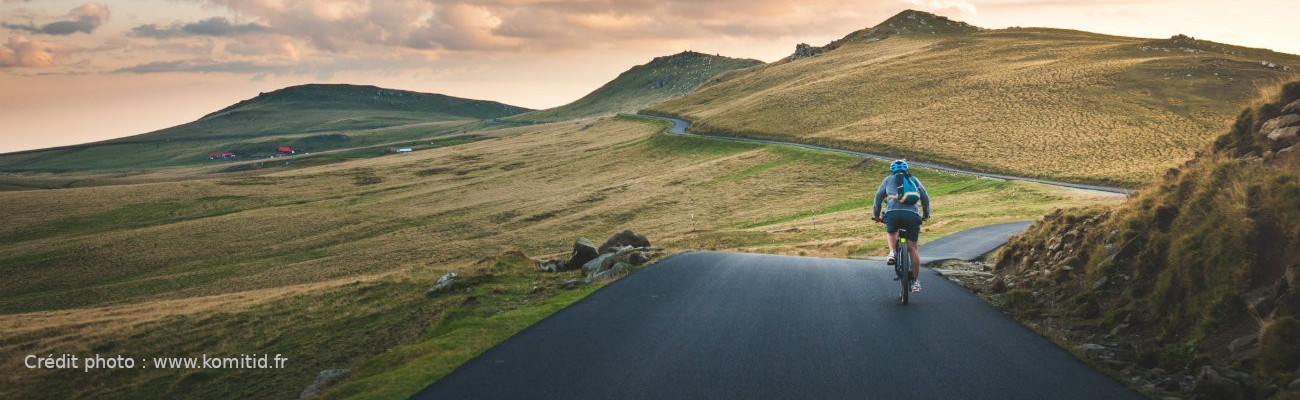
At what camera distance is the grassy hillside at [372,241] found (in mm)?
19531

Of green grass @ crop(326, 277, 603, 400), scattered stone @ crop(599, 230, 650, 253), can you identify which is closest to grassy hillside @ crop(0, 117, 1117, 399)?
green grass @ crop(326, 277, 603, 400)

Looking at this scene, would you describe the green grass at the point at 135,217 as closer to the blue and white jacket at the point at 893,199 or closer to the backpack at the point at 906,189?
the blue and white jacket at the point at 893,199

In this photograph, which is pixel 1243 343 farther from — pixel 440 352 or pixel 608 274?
pixel 608 274

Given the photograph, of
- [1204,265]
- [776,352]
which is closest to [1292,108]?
[1204,265]

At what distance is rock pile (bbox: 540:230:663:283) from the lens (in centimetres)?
2048

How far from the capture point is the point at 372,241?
221 feet

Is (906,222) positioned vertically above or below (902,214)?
below

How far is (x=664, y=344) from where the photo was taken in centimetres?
1112

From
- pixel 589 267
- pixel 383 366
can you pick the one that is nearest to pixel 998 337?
pixel 383 366

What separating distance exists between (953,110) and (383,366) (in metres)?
95.2

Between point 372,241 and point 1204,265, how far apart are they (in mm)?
66118

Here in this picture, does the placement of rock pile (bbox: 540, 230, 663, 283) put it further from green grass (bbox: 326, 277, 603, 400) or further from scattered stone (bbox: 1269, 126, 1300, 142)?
scattered stone (bbox: 1269, 126, 1300, 142)

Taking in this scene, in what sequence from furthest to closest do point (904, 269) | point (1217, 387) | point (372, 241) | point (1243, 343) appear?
1. point (372, 241)
2. point (904, 269)
3. point (1243, 343)
4. point (1217, 387)

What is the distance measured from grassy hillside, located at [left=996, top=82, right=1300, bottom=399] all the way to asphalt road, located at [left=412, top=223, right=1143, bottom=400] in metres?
1.41
